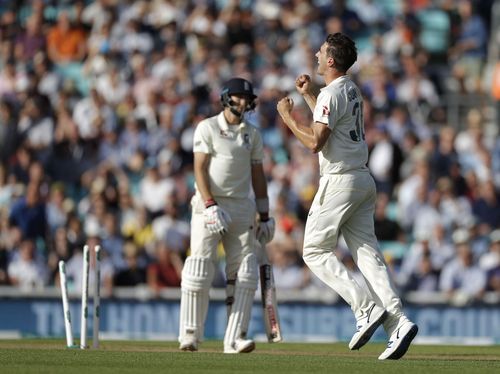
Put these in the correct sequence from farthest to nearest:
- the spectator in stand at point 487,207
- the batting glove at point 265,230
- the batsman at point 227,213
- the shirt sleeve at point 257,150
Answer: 1. the spectator in stand at point 487,207
2. the batting glove at point 265,230
3. the shirt sleeve at point 257,150
4. the batsman at point 227,213

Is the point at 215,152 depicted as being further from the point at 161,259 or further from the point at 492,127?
the point at 492,127

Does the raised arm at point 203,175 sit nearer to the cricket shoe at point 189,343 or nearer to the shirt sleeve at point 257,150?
the shirt sleeve at point 257,150

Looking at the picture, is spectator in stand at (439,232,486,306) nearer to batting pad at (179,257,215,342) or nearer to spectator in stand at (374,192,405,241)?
spectator in stand at (374,192,405,241)

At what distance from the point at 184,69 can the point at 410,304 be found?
255 inches

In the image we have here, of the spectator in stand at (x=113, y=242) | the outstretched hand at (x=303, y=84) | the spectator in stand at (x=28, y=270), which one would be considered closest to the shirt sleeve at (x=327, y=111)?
the outstretched hand at (x=303, y=84)

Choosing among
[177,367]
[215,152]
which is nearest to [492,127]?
[215,152]

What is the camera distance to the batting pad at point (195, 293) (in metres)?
11.6

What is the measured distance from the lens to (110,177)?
19.6 meters

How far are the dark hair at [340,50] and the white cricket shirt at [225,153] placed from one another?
5.06 ft

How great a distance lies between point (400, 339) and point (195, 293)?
2.23m

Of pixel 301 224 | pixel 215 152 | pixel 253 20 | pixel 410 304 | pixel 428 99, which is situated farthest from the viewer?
pixel 253 20

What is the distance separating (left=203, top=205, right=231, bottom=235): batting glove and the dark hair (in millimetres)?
1762

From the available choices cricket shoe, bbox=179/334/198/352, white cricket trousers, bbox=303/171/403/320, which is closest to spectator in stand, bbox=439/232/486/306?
cricket shoe, bbox=179/334/198/352

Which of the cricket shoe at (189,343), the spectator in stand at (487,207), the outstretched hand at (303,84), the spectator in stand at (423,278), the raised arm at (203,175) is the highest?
the outstretched hand at (303,84)
